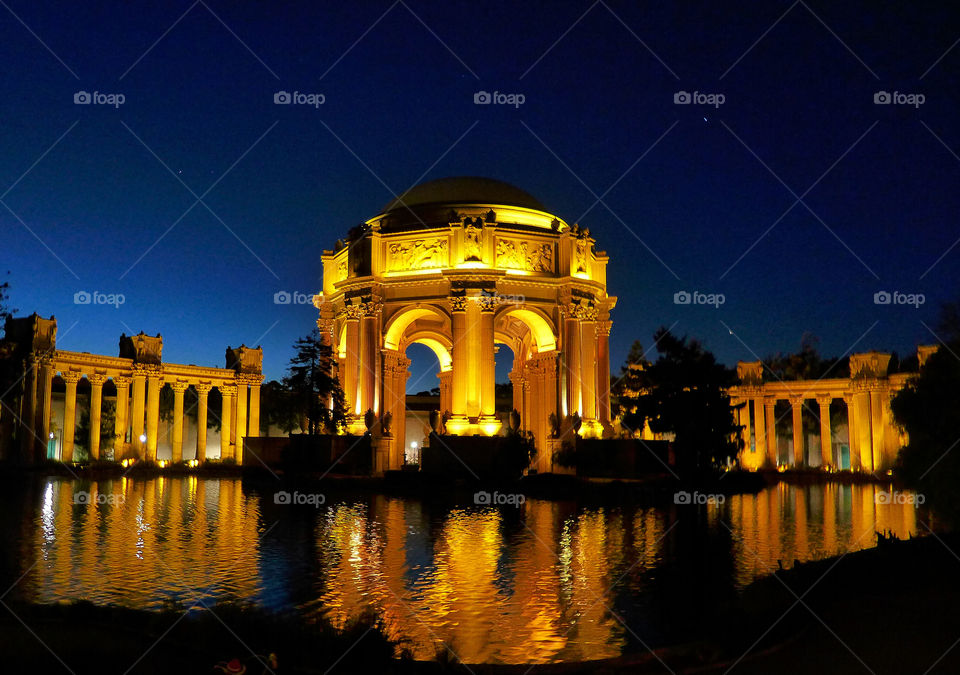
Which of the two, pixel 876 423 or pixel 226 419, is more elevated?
pixel 226 419

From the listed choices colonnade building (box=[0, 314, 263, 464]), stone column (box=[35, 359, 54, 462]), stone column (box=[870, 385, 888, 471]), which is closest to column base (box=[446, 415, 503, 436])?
colonnade building (box=[0, 314, 263, 464])

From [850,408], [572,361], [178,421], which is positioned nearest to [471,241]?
[572,361]

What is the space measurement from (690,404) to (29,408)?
1356 inches

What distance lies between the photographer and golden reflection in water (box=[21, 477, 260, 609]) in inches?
422

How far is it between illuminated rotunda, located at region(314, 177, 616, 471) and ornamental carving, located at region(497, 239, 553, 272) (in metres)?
0.06

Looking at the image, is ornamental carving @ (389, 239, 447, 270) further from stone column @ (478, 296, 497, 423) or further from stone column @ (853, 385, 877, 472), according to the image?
stone column @ (853, 385, 877, 472)

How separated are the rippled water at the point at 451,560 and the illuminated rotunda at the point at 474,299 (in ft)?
53.4

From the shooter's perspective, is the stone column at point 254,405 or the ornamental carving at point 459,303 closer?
the ornamental carving at point 459,303

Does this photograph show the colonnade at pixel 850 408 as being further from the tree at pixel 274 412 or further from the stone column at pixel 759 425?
the tree at pixel 274 412

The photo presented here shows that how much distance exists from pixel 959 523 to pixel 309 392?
3164cm

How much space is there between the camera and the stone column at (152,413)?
1880 inches

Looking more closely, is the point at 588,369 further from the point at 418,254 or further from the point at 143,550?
the point at 143,550

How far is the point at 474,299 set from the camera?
4053 centimetres

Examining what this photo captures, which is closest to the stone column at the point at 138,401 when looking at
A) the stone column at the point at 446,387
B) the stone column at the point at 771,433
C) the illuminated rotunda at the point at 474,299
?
the illuminated rotunda at the point at 474,299
